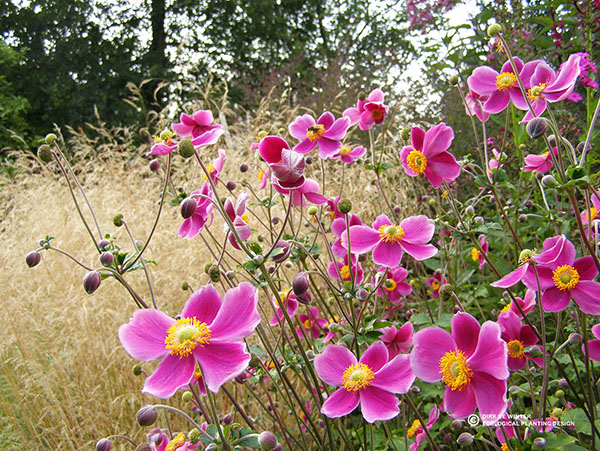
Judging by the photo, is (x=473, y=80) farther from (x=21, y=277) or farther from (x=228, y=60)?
(x=228, y=60)

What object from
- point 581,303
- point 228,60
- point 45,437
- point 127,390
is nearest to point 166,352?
point 581,303

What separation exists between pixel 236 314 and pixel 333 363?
24 cm

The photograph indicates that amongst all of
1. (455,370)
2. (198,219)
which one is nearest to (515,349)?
(455,370)

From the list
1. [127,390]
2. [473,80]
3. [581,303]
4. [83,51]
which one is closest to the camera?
[581,303]

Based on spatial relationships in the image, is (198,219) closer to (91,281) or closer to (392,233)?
(91,281)

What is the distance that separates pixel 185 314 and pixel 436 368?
0.42 metres

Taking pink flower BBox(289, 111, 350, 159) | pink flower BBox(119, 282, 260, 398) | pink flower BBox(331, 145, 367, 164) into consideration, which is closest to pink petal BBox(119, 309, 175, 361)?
pink flower BBox(119, 282, 260, 398)

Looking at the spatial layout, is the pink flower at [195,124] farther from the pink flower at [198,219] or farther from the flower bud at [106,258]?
the flower bud at [106,258]

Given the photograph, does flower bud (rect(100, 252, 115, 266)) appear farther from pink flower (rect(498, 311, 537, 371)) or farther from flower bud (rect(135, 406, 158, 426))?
pink flower (rect(498, 311, 537, 371))

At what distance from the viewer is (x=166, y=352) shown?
2.38ft

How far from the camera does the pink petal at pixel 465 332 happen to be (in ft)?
2.42

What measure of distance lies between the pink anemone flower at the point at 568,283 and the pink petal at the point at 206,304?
0.61m


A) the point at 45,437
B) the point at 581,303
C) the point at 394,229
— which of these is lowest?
the point at 45,437

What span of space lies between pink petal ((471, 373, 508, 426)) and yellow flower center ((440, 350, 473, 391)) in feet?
0.05
